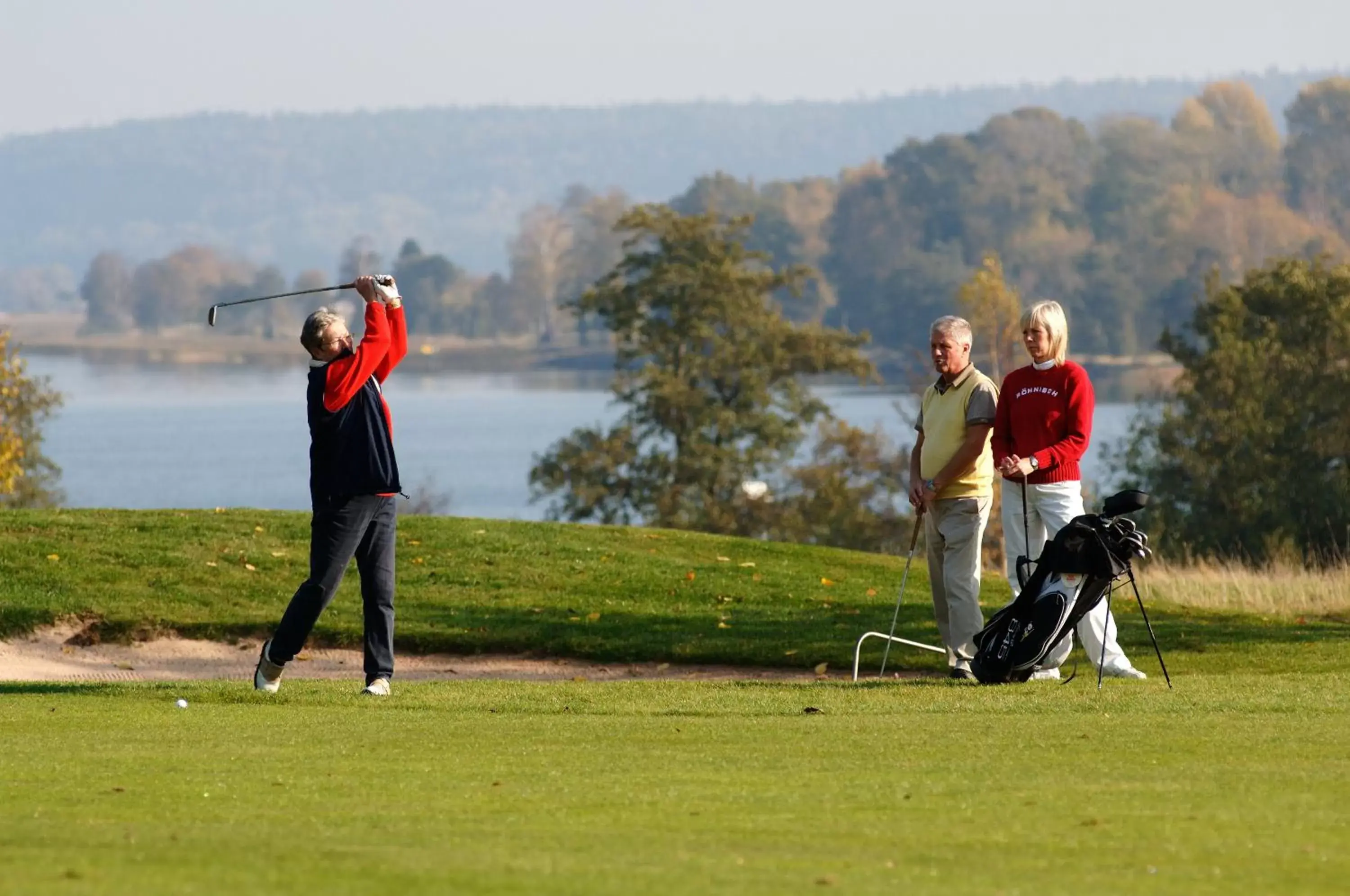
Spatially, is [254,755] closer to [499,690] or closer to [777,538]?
[499,690]

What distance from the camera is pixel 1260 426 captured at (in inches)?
1745

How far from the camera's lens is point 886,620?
50.4 feet

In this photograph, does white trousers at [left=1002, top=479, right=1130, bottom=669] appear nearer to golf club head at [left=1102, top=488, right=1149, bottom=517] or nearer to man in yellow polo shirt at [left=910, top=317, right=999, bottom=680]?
man in yellow polo shirt at [left=910, top=317, right=999, bottom=680]

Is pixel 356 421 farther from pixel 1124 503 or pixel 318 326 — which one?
pixel 1124 503

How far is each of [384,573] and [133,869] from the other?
4937mm

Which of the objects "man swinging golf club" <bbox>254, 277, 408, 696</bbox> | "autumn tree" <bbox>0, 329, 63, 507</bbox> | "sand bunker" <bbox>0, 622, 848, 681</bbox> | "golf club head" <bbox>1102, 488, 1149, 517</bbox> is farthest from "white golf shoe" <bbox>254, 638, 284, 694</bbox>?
"autumn tree" <bbox>0, 329, 63, 507</bbox>

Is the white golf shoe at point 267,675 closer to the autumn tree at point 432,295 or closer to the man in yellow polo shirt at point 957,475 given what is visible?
the man in yellow polo shirt at point 957,475

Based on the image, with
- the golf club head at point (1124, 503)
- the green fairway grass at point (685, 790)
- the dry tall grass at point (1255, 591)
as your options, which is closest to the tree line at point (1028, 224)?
the dry tall grass at point (1255, 591)

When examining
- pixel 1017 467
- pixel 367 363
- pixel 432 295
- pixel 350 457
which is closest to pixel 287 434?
pixel 432 295

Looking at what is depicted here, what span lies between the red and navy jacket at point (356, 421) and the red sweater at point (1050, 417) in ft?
10.6

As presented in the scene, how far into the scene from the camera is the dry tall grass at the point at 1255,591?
18.5 m

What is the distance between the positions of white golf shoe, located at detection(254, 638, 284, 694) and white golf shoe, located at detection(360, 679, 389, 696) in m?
0.46

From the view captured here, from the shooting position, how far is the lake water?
84.0 meters

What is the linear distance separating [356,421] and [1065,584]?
370 centimetres
